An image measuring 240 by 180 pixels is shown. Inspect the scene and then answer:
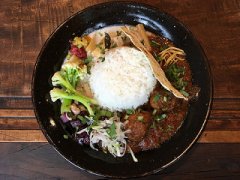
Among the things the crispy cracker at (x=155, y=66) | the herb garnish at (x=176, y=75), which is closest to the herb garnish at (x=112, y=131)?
the crispy cracker at (x=155, y=66)

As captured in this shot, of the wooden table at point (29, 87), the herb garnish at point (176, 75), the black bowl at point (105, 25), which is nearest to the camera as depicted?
the black bowl at point (105, 25)

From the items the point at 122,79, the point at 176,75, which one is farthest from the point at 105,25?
the point at 176,75

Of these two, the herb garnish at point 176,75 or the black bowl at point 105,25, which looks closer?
the black bowl at point 105,25

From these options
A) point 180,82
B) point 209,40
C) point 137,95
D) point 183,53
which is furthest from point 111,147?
point 209,40

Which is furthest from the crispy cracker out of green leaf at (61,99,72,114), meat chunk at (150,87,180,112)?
green leaf at (61,99,72,114)

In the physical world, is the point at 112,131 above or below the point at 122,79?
below

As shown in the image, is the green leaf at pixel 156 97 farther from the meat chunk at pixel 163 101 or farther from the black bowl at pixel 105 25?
the black bowl at pixel 105 25

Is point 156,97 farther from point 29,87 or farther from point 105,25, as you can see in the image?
point 29,87

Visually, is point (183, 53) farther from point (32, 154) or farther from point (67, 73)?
point (32, 154)
